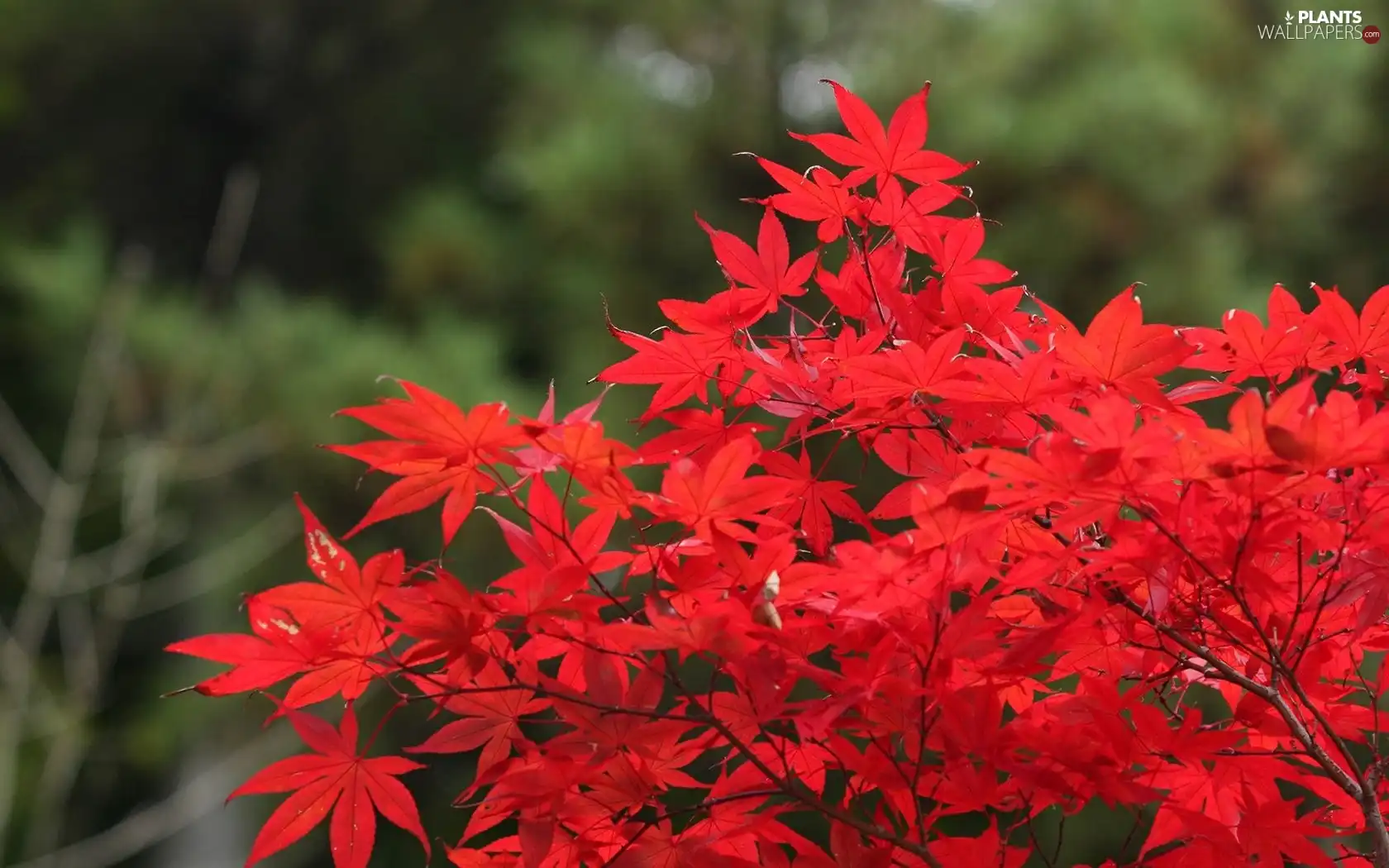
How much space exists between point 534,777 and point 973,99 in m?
3.13

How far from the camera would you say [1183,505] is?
0.65m

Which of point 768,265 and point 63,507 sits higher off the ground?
point 768,265

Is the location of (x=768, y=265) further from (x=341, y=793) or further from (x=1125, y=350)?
(x=341, y=793)

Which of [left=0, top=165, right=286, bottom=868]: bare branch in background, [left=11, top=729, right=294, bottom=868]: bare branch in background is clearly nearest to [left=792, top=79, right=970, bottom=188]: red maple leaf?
[left=0, top=165, right=286, bottom=868]: bare branch in background

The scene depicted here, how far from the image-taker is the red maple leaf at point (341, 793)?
676mm

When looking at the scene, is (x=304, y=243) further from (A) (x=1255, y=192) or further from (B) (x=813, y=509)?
(B) (x=813, y=509)

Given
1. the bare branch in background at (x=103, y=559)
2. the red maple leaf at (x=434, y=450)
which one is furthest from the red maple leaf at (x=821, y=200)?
the bare branch in background at (x=103, y=559)

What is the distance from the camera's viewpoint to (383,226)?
14.5ft

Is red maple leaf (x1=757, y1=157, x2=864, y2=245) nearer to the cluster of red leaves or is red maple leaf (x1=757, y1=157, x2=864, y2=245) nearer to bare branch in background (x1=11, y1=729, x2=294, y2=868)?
the cluster of red leaves

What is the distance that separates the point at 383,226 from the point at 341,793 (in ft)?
12.9

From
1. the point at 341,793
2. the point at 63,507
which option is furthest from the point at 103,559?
the point at 341,793

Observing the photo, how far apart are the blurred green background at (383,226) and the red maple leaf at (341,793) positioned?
2636 millimetres

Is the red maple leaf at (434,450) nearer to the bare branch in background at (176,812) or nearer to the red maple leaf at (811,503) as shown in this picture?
the red maple leaf at (811,503)

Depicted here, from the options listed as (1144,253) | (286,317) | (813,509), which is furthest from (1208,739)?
(286,317)
